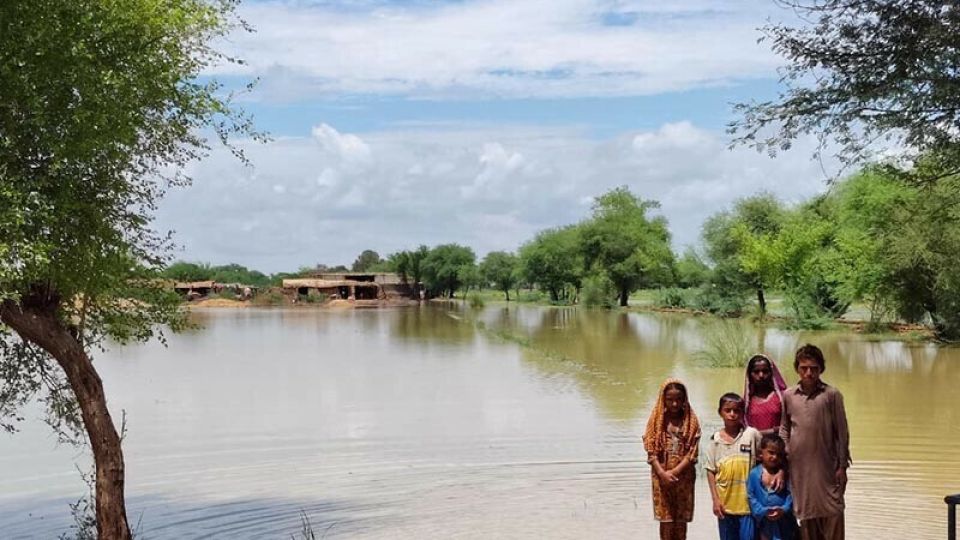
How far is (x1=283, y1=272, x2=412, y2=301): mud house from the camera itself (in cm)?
10026

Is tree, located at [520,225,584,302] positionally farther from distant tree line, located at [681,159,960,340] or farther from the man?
the man

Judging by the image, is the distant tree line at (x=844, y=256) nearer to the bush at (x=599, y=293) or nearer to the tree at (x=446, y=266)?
the bush at (x=599, y=293)

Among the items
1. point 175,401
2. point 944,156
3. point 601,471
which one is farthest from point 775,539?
point 175,401

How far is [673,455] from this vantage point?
6398 millimetres

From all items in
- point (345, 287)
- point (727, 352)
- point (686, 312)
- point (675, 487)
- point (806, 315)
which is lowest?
→ point (686, 312)

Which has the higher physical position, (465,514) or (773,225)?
(773,225)

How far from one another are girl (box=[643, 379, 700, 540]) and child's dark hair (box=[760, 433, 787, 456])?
1.68ft

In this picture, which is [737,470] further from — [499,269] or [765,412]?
[499,269]

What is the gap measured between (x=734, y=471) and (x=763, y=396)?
557 mm

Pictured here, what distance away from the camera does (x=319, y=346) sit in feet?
139

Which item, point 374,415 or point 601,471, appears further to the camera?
point 374,415

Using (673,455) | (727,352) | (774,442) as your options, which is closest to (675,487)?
(673,455)

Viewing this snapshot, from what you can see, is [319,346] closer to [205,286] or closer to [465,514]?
[465,514]

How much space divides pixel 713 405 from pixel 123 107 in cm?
1440
